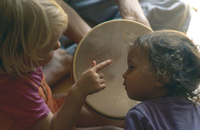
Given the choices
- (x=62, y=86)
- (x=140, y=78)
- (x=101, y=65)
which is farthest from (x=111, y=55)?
(x=62, y=86)

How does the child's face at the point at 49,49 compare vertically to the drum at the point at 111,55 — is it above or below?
above

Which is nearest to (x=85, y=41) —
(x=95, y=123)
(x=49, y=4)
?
(x=49, y=4)

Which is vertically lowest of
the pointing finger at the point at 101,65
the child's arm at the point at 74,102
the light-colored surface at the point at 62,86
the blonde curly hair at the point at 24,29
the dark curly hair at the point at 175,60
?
the light-colored surface at the point at 62,86

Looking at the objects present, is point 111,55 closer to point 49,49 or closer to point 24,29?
point 49,49

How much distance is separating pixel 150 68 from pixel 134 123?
7.8 inches

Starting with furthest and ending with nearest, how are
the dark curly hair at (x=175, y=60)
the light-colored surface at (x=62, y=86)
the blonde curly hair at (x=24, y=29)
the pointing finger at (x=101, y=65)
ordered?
the light-colored surface at (x=62, y=86)
the pointing finger at (x=101, y=65)
the dark curly hair at (x=175, y=60)
the blonde curly hair at (x=24, y=29)

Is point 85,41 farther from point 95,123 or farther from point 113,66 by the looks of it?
point 95,123

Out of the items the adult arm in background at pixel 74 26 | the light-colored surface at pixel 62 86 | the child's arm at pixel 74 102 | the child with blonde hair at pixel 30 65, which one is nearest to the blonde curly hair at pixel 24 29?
the child with blonde hair at pixel 30 65

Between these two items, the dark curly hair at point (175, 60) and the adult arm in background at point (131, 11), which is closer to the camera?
the dark curly hair at point (175, 60)

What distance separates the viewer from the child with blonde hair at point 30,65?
647mm

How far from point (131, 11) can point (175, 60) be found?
0.54m

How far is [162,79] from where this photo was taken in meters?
0.75

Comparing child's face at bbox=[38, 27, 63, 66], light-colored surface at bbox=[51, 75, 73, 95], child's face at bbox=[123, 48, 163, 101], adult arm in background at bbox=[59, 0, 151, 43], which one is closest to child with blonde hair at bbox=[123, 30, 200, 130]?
child's face at bbox=[123, 48, 163, 101]

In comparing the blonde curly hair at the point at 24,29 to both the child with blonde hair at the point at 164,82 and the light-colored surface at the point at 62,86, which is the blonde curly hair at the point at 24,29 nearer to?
the child with blonde hair at the point at 164,82
